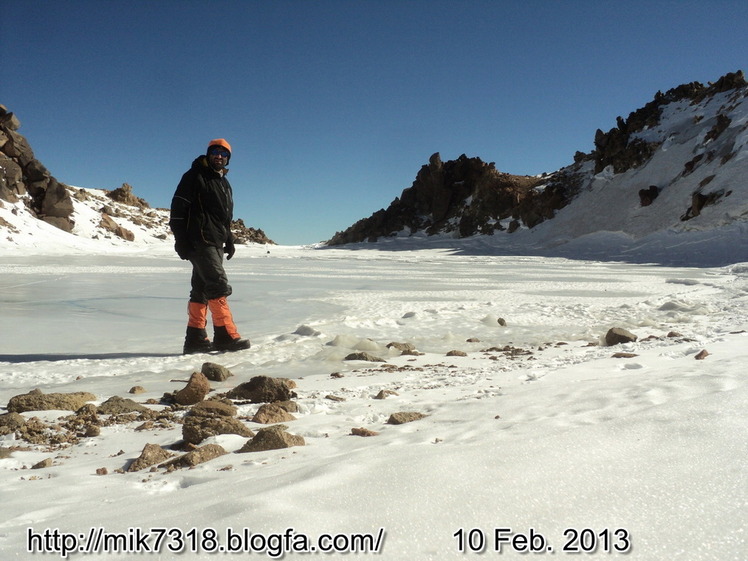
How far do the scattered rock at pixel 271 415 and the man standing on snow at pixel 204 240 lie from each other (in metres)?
2.28

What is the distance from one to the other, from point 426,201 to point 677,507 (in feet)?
181

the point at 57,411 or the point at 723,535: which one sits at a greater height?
the point at 723,535

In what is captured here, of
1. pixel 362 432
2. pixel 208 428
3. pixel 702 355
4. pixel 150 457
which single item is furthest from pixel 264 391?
pixel 702 355

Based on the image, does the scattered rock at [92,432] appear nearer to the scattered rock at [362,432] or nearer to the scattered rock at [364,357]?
the scattered rock at [362,432]

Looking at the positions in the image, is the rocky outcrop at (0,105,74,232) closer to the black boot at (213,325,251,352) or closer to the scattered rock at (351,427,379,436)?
the black boot at (213,325,251,352)

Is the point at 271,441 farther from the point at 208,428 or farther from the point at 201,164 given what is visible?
the point at 201,164

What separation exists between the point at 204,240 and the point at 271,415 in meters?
2.67

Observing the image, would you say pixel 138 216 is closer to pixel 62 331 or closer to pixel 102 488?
pixel 62 331

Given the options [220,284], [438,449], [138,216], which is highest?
[138,216]

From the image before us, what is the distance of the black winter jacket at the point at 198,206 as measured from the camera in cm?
509

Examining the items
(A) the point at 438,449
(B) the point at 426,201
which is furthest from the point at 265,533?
(B) the point at 426,201

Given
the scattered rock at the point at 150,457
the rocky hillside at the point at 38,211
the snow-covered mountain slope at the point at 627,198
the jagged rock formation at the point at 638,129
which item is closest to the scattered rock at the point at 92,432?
the scattered rock at the point at 150,457

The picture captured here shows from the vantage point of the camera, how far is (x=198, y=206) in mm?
5125

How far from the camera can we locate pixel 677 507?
1.38 metres
